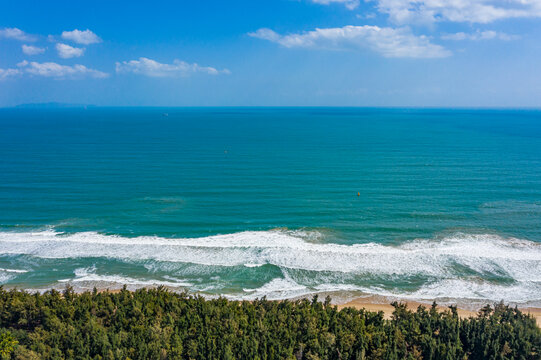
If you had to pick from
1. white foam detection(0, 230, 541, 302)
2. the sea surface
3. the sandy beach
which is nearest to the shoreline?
the sandy beach

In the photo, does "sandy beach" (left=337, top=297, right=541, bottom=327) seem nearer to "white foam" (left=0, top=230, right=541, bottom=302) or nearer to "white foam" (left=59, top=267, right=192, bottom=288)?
"white foam" (left=0, top=230, right=541, bottom=302)

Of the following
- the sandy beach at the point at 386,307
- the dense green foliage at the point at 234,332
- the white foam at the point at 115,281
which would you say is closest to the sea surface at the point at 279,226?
the white foam at the point at 115,281

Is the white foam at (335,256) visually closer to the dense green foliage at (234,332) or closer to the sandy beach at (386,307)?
the sandy beach at (386,307)

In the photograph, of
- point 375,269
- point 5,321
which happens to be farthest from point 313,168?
point 5,321

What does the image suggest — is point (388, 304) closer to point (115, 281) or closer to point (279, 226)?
point (279, 226)

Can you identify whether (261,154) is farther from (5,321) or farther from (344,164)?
(5,321)
